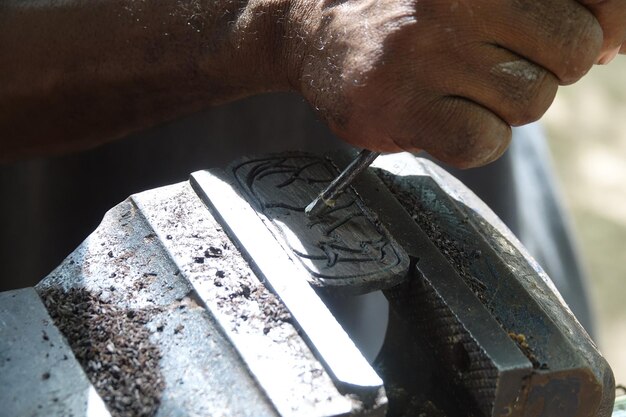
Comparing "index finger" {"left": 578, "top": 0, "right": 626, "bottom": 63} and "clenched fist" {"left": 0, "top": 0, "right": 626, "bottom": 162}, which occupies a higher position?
"index finger" {"left": 578, "top": 0, "right": 626, "bottom": 63}

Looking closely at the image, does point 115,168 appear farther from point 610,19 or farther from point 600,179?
point 600,179

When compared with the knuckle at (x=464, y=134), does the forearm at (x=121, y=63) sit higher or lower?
lower

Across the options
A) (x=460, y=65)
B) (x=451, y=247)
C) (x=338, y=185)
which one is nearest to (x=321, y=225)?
(x=338, y=185)

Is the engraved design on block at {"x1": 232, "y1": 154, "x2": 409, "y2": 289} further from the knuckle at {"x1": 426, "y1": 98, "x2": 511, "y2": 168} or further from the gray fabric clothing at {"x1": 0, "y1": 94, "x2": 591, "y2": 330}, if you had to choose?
the gray fabric clothing at {"x1": 0, "y1": 94, "x2": 591, "y2": 330}

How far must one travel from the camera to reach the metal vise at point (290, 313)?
1087mm

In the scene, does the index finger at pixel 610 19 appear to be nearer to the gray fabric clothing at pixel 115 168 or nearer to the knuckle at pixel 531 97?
the knuckle at pixel 531 97

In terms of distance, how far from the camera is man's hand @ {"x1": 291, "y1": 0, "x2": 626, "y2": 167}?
1.25 metres

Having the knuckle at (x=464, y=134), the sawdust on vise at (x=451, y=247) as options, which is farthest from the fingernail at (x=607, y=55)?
the sawdust on vise at (x=451, y=247)

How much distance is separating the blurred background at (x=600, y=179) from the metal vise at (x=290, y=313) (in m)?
2.39

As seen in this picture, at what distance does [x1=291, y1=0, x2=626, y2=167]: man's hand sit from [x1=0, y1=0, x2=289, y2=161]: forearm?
273 mm

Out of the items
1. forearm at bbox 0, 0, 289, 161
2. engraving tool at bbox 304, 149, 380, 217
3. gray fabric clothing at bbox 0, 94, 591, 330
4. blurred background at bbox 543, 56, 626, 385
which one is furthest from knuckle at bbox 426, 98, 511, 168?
blurred background at bbox 543, 56, 626, 385

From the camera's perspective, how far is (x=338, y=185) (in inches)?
54.0

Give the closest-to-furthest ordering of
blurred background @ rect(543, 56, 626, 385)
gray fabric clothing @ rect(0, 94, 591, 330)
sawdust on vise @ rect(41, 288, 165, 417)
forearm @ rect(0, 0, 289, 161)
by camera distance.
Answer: sawdust on vise @ rect(41, 288, 165, 417)
forearm @ rect(0, 0, 289, 161)
gray fabric clothing @ rect(0, 94, 591, 330)
blurred background @ rect(543, 56, 626, 385)

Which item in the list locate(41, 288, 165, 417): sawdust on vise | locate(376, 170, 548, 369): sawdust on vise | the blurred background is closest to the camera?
locate(41, 288, 165, 417): sawdust on vise
